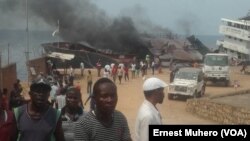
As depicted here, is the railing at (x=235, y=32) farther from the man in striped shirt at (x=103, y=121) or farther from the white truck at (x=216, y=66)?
the man in striped shirt at (x=103, y=121)

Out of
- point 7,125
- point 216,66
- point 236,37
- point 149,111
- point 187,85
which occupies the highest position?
point 236,37

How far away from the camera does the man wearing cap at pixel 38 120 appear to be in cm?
493

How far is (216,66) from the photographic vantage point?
32.2 metres

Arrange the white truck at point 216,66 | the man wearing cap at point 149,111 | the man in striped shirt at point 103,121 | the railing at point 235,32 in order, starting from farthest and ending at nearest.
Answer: the railing at point 235,32 → the white truck at point 216,66 → the man wearing cap at point 149,111 → the man in striped shirt at point 103,121

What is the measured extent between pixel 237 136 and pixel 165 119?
47.4 feet

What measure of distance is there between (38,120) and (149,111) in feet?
3.49

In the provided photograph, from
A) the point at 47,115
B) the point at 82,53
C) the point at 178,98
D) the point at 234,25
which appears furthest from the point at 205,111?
the point at 234,25

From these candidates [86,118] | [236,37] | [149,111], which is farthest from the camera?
[236,37]

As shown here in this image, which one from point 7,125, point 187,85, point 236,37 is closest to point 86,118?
point 7,125

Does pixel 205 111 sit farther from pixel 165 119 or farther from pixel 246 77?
pixel 246 77

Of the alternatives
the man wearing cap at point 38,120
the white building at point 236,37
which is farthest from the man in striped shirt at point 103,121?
the white building at point 236,37

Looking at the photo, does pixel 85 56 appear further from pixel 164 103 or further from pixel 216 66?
pixel 164 103

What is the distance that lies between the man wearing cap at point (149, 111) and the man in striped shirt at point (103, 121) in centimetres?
62

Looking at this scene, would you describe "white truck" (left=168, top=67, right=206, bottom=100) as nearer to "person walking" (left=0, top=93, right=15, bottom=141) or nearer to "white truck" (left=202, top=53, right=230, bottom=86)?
"white truck" (left=202, top=53, right=230, bottom=86)
